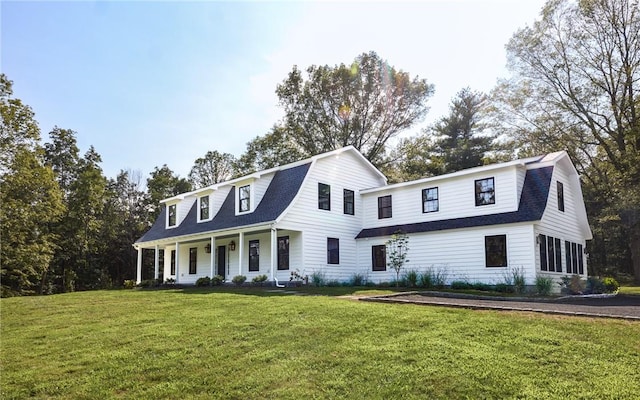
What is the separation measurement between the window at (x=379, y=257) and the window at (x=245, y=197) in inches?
235

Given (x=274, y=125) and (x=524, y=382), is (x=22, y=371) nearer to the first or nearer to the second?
(x=524, y=382)

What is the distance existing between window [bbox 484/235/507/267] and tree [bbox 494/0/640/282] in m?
11.3

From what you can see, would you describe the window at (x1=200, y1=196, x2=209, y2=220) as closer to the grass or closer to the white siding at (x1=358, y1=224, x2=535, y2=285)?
the white siding at (x1=358, y1=224, x2=535, y2=285)

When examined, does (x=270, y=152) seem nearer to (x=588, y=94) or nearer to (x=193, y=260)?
(x=193, y=260)

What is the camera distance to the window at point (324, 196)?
842 inches

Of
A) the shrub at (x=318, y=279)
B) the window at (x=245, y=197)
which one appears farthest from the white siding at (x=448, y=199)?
the window at (x=245, y=197)

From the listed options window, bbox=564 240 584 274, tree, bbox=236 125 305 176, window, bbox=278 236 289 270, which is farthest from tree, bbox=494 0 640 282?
window, bbox=278 236 289 270

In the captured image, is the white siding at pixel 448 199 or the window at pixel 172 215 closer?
the white siding at pixel 448 199

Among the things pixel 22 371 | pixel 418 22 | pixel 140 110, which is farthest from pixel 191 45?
pixel 22 371

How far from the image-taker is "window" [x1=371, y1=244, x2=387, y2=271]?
825 inches

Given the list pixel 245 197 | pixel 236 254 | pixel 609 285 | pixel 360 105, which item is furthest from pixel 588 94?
pixel 236 254

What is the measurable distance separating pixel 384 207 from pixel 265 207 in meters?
5.58

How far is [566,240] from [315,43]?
45.4 ft

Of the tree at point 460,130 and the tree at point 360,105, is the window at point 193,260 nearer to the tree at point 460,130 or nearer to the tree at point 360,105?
the tree at point 360,105
